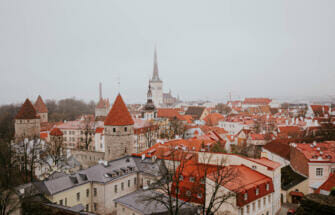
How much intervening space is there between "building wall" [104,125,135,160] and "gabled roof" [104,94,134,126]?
0.51 metres

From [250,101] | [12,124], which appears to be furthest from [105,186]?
[250,101]

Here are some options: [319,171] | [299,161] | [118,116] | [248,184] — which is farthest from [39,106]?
[319,171]

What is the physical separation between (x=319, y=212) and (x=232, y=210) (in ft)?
25.8

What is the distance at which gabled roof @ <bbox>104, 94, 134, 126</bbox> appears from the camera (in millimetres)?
27172

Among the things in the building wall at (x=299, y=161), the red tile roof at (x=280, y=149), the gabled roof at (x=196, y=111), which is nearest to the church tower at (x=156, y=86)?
the gabled roof at (x=196, y=111)

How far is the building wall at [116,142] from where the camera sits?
27.2m

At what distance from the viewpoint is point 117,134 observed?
27.1m

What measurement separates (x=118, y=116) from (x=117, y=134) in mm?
1855

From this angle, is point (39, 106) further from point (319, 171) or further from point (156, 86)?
point (156, 86)

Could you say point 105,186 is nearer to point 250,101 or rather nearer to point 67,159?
point 67,159

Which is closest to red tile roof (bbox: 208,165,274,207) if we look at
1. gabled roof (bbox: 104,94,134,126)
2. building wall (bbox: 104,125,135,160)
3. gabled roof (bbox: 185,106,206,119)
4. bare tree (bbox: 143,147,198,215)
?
bare tree (bbox: 143,147,198,215)

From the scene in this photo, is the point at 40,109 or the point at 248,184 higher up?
the point at 40,109

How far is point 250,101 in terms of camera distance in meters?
126

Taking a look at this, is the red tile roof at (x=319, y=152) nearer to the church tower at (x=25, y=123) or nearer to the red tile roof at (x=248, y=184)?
the red tile roof at (x=248, y=184)
